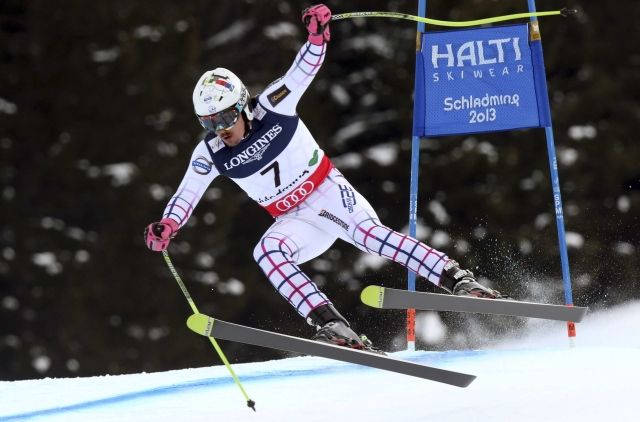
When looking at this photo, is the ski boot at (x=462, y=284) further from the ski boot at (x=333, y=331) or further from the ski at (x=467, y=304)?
the ski boot at (x=333, y=331)

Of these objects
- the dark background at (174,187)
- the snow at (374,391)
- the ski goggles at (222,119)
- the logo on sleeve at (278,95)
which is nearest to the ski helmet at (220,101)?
the ski goggles at (222,119)

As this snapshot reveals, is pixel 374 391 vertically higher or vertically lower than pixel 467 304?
lower

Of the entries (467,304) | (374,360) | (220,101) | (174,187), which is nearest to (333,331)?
(374,360)

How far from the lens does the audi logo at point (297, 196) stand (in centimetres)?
690

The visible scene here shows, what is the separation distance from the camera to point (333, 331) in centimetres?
656

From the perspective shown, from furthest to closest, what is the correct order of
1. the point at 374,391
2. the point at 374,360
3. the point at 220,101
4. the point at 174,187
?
the point at 174,187 < the point at 374,391 < the point at 220,101 < the point at 374,360

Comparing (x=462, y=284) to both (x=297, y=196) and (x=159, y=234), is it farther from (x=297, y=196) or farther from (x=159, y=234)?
(x=159, y=234)

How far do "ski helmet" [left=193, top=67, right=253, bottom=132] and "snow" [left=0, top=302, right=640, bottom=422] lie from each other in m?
1.37

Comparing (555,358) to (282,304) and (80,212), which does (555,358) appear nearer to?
(282,304)

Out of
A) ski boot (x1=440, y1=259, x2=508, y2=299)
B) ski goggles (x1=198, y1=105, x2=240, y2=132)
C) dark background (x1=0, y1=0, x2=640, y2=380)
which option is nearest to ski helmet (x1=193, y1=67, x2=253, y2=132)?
ski goggles (x1=198, y1=105, x2=240, y2=132)

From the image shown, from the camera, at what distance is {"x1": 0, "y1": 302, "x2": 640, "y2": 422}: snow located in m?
6.42

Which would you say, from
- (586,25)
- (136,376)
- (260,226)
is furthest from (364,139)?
(136,376)

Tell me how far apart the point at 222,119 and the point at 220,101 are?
9 cm

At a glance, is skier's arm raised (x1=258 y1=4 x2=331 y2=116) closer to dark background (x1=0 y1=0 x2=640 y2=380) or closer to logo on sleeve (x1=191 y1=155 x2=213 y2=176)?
logo on sleeve (x1=191 y1=155 x2=213 y2=176)
